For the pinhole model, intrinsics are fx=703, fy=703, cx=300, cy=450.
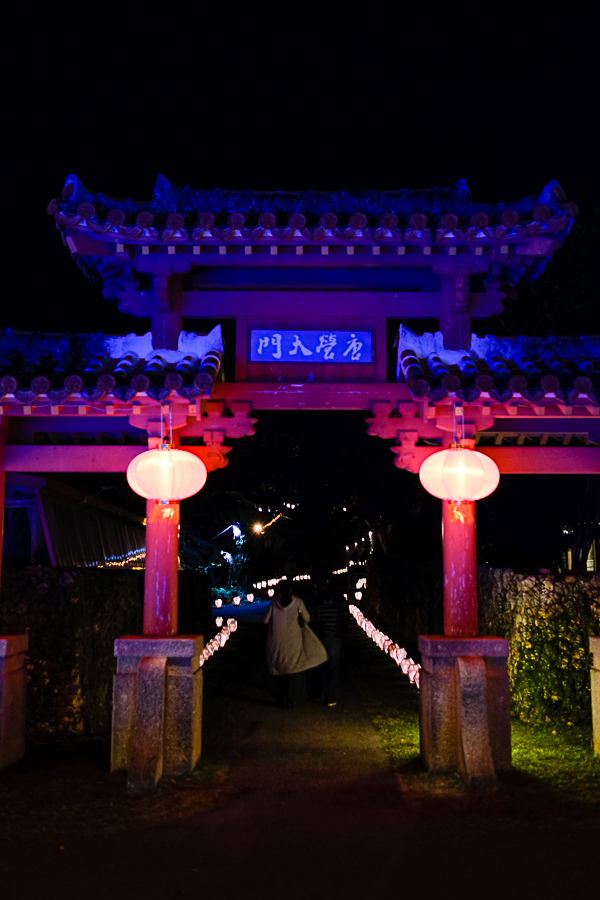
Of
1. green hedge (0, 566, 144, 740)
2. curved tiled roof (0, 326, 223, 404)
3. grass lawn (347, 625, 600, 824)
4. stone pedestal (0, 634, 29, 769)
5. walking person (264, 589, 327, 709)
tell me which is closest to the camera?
grass lawn (347, 625, 600, 824)

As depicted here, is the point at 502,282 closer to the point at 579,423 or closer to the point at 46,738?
the point at 579,423

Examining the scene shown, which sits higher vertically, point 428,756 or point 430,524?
point 430,524

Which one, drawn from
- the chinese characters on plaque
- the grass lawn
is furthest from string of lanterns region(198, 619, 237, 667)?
the chinese characters on plaque

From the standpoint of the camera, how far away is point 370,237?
7871mm

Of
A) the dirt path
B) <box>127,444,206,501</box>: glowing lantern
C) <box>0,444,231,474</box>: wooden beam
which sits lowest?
the dirt path

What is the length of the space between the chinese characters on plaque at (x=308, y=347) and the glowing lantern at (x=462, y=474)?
1672 mm

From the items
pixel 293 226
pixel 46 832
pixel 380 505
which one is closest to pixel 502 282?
pixel 293 226

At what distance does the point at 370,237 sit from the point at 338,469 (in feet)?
49.9

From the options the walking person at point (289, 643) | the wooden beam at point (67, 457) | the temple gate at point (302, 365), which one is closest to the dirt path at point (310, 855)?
the temple gate at point (302, 365)

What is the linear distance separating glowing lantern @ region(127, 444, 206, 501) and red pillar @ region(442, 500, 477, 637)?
3.04m

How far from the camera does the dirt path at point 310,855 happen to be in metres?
5.07

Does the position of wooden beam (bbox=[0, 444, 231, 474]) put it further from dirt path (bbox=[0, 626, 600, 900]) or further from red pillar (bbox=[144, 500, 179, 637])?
dirt path (bbox=[0, 626, 600, 900])

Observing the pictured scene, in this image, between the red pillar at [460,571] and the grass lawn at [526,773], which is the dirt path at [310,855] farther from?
the red pillar at [460,571]

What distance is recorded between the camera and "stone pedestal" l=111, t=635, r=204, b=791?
7.47 m
